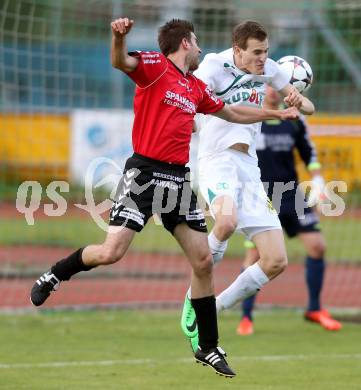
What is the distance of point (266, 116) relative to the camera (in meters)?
7.84

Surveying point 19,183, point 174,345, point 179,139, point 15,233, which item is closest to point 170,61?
point 179,139

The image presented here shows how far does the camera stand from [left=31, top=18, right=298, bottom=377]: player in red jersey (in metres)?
7.27

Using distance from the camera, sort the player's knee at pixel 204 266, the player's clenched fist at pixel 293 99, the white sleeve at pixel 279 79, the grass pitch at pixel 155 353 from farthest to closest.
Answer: the white sleeve at pixel 279 79, the grass pitch at pixel 155 353, the player's clenched fist at pixel 293 99, the player's knee at pixel 204 266

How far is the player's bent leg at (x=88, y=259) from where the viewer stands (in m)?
7.23

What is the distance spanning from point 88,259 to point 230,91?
1.95 m

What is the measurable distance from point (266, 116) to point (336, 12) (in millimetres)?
6023

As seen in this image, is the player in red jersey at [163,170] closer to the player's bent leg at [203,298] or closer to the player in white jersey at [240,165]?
the player's bent leg at [203,298]

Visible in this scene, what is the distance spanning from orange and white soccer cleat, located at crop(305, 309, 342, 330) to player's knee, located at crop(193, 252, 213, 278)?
3474 millimetres

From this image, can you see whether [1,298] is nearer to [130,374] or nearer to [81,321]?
[81,321]

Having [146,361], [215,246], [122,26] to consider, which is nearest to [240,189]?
[215,246]

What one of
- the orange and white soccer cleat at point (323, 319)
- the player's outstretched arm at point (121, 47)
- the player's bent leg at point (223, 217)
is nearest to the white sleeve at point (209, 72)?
the player's bent leg at point (223, 217)

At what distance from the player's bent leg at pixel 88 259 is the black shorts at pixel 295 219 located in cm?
376

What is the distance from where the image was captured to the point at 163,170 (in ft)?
24.2

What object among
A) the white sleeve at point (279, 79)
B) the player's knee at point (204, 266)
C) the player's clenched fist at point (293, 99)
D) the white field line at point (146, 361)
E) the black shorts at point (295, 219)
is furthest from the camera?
the black shorts at point (295, 219)
